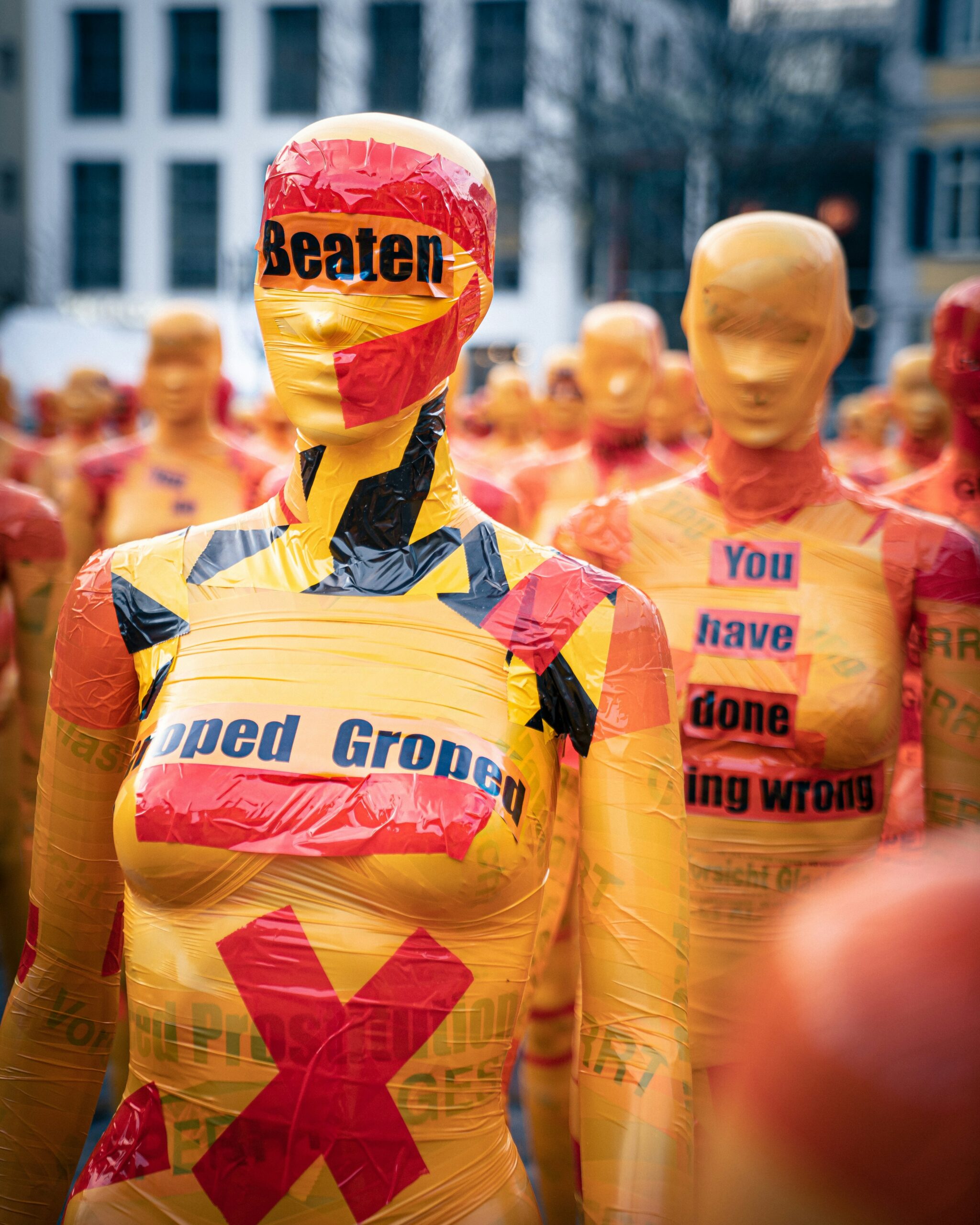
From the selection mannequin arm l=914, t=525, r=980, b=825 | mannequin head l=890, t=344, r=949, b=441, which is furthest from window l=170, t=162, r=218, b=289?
mannequin arm l=914, t=525, r=980, b=825

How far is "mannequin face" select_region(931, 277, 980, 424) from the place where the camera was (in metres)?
3.66

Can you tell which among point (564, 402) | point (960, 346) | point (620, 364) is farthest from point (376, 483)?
point (564, 402)

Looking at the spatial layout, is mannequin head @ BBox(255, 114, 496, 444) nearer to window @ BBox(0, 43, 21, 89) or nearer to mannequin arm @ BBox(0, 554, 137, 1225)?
mannequin arm @ BBox(0, 554, 137, 1225)

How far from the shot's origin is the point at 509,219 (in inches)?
1054

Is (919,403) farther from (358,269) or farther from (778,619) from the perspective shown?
(358,269)

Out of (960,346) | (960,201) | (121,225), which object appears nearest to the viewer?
(960,346)

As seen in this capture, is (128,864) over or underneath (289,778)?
underneath

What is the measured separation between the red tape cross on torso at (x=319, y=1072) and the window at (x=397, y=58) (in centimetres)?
2240

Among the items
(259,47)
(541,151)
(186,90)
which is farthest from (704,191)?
(186,90)

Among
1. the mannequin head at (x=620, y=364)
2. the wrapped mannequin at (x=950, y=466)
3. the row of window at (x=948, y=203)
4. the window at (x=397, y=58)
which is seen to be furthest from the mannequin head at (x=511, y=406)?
the row of window at (x=948, y=203)

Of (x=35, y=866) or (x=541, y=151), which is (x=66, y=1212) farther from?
(x=541, y=151)

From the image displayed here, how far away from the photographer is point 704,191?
22.2 m

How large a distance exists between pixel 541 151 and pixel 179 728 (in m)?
22.9

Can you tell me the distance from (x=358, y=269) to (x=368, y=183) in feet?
0.36
